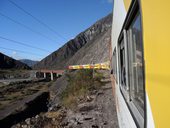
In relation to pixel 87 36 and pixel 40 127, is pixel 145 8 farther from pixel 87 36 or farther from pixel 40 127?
pixel 87 36

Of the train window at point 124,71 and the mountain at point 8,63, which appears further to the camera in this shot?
the mountain at point 8,63

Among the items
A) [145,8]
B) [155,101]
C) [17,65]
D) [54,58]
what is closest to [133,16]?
[145,8]

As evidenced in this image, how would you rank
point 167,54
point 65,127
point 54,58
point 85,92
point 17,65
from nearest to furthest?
point 167,54 < point 65,127 < point 85,92 < point 54,58 < point 17,65

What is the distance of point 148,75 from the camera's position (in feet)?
4.96

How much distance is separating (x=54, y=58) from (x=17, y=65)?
34569 mm

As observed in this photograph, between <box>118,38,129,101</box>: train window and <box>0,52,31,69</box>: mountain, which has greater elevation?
<box>0,52,31,69</box>: mountain

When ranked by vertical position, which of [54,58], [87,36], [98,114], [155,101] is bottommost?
[98,114]

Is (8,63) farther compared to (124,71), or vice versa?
(8,63)

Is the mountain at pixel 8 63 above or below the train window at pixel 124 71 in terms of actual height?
above

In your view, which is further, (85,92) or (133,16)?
(85,92)

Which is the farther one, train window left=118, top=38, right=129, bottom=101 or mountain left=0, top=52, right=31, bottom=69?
mountain left=0, top=52, right=31, bottom=69

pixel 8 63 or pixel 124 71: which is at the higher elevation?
pixel 8 63

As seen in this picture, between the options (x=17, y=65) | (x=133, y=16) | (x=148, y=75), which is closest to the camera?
(x=148, y=75)

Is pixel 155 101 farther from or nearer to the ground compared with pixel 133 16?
nearer to the ground
